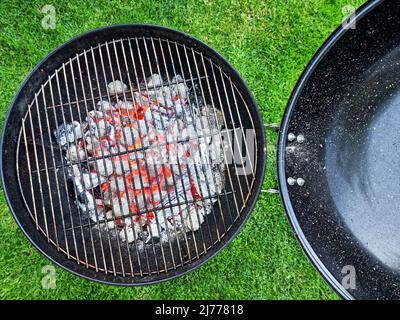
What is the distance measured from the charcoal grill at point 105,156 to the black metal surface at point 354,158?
0.74 feet

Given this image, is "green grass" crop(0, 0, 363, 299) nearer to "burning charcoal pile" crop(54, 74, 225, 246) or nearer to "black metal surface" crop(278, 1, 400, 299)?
"burning charcoal pile" crop(54, 74, 225, 246)

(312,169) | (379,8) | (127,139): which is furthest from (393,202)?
(127,139)

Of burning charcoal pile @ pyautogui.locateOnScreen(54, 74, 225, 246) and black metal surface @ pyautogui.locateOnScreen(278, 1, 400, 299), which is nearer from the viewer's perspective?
black metal surface @ pyautogui.locateOnScreen(278, 1, 400, 299)

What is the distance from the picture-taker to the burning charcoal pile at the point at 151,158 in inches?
81.2

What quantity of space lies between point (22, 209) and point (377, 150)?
63.7 inches

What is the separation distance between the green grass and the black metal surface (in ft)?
1.83

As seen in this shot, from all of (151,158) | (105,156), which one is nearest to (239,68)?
(151,158)

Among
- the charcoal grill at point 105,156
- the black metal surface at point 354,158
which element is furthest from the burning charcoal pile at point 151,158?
the black metal surface at point 354,158

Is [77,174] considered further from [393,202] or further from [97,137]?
[393,202]

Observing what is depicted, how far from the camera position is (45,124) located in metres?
2.08

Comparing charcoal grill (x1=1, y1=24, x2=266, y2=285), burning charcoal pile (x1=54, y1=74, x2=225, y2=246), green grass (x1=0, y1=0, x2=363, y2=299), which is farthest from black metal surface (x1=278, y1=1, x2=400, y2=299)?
green grass (x1=0, y1=0, x2=363, y2=299)

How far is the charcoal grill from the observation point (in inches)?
74.3

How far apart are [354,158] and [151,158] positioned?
943mm

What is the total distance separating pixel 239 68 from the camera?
254cm
